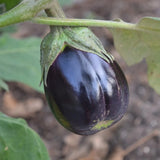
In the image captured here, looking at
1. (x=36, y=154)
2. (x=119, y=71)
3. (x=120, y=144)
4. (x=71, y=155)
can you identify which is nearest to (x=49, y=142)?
(x=71, y=155)

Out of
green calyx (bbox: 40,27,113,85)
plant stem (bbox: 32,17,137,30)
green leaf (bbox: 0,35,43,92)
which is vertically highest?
plant stem (bbox: 32,17,137,30)

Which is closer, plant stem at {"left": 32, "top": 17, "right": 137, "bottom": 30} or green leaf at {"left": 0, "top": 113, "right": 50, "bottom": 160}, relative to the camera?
plant stem at {"left": 32, "top": 17, "right": 137, "bottom": 30}

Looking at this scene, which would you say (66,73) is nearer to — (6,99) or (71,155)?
(71,155)

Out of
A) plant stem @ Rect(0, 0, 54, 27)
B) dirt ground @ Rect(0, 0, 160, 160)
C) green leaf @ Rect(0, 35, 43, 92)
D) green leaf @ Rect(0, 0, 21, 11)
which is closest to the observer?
plant stem @ Rect(0, 0, 54, 27)

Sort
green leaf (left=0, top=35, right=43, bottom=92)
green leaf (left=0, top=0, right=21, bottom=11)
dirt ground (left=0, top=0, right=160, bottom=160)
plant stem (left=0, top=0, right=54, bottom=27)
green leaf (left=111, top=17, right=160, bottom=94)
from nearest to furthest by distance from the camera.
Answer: plant stem (left=0, top=0, right=54, bottom=27)
green leaf (left=111, top=17, right=160, bottom=94)
green leaf (left=0, top=0, right=21, bottom=11)
green leaf (left=0, top=35, right=43, bottom=92)
dirt ground (left=0, top=0, right=160, bottom=160)

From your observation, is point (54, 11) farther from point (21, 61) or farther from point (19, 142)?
point (21, 61)

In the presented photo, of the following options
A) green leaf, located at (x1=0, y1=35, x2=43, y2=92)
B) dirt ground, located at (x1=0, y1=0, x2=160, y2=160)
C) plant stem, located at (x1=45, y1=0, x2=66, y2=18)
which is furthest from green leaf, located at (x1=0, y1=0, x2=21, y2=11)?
dirt ground, located at (x1=0, y1=0, x2=160, y2=160)

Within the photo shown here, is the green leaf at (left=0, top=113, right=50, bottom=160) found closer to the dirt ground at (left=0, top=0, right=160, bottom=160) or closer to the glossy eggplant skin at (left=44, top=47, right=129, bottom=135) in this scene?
the glossy eggplant skin at (left=44, top=47, right=129, bottom=135)

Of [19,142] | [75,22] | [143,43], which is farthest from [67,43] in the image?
[19,142]
